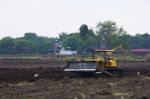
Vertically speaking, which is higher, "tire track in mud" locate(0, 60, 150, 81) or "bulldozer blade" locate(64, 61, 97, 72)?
"bulldozer blade" locate(64, 61, 97, 72)

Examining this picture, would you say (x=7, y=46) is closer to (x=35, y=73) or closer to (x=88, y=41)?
(x=88, y=41)

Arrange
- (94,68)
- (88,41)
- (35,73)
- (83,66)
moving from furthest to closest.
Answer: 1. (88,41)
2. (35,73)
3. (83,66)
4. (94,68)

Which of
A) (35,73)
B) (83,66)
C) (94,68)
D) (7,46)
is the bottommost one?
(35,73)

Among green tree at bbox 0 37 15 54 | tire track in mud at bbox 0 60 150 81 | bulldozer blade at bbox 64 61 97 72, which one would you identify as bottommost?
tire track in mud at bbox 0 60 150 81

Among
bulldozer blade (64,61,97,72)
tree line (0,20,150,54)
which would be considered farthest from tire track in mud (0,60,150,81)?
tree line (0,20,150,54)

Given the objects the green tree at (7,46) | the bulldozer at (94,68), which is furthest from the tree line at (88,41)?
the bulldozer at (94,68)

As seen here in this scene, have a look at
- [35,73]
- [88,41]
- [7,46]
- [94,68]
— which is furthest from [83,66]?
[7,46]

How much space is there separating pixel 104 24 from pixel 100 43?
7279mm

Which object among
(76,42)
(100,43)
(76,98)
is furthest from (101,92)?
(76,42)

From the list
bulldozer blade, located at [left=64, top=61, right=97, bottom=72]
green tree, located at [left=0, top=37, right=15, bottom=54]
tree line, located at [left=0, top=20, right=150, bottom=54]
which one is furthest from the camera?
green tree, located at [left=0, top=37, right=15, bottom=54]

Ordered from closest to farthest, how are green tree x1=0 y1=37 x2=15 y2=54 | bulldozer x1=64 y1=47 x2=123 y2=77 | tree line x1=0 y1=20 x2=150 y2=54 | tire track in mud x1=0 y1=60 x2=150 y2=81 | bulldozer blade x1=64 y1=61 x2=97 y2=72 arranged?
tire track in mud x1=0 y1=60 x2=150 y2=81 → bulldozer blade x1=64 y1=61 x2=97 y2=72 → bulldozer x1=64 y1=47 x2=123 y2=77 → tree line x1=0 y1=20 x2=150 y2=54 → green tree x1=0 y1=37 x2=15 y2=54

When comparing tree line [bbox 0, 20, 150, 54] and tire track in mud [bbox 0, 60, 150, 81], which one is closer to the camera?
tire track in mud [bbox 0, 60, 150, 81]

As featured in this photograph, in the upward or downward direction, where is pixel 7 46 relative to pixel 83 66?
upward

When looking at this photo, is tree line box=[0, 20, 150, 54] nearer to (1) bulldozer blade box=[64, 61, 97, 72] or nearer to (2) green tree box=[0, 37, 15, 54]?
(2) green tree box=[0, 37, 15, 54]
